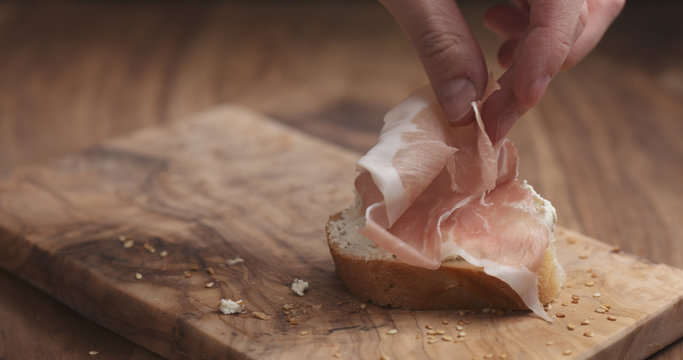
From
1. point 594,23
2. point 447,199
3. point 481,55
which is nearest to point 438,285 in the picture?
point 447,199

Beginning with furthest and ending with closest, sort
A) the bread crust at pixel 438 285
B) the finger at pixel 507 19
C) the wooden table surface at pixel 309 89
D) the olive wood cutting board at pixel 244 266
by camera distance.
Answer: the wooden table surface at pixel 309 89, the finger at pixel 507 19, the bread crust at pixel 438 285, the olive wood cutting board at pixel 244 266

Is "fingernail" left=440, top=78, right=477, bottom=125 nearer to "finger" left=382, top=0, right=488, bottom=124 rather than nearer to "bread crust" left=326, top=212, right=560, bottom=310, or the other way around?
"finger" left=382, top=0, right=488, bottom=124

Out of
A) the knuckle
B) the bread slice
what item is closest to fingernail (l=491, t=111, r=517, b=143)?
the knuckle

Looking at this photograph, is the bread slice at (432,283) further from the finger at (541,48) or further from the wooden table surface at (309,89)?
the wooden table surface at (309,89)

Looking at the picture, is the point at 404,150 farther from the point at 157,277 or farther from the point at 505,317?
the point at 157,277

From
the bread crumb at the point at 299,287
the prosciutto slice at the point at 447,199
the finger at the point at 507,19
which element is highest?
the finger at the point at 507,19

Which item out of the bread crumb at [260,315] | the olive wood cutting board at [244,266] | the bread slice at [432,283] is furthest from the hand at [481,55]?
the bread crumb at [260,315]

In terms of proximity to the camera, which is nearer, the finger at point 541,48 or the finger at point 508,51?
the finger at point 541,48
